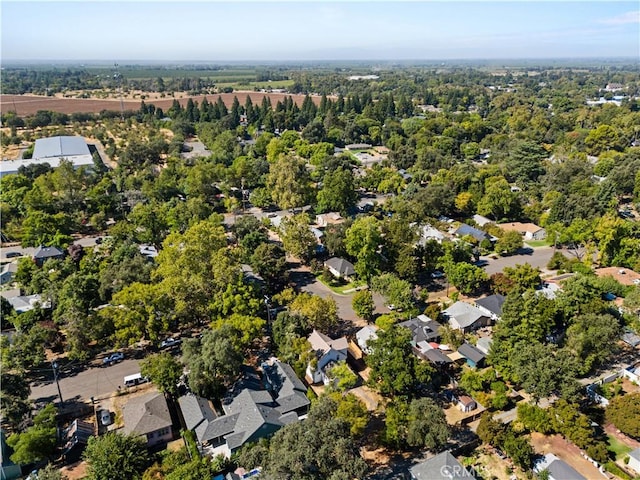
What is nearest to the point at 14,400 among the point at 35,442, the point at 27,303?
the point at 35,442

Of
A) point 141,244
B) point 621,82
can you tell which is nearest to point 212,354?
point 141,244

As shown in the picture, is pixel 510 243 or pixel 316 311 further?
pixel 510 243

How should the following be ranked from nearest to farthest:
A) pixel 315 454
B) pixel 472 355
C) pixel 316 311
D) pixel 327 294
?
pixel 315 454 → pixel 472 355 → pixel 316 311 → pixel 327 294

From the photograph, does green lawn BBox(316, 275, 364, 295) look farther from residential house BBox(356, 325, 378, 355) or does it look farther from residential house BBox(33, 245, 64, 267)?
residential house BBox(33, 245, 64, 267)

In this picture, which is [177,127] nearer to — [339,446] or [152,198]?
[152,198]

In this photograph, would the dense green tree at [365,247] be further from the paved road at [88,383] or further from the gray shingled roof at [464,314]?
the paved road at [88,383]

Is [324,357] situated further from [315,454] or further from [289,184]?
[289,184]
